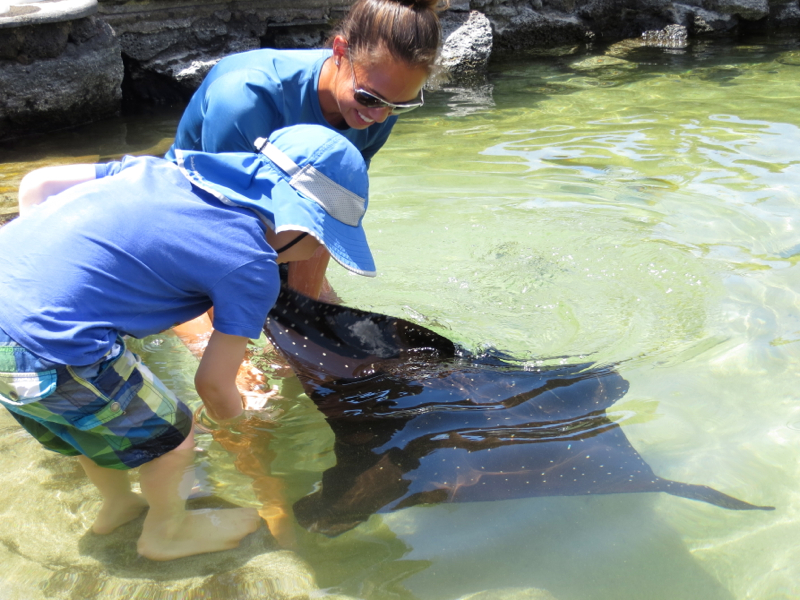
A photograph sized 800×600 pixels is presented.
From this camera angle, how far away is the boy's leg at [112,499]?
6.98ft

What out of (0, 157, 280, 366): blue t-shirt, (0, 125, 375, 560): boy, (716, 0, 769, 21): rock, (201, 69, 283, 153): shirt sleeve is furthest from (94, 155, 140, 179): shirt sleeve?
(716, 0, 769, 21): rock

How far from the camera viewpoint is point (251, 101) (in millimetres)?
2436

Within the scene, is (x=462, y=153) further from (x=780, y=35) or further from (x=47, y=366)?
(x=780, y=35)

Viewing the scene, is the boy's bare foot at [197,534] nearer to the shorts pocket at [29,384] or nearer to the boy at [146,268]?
the boy at [146,268]

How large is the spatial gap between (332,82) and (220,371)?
1208 mm

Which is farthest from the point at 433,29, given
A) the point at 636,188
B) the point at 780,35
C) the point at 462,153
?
the point at 780,35

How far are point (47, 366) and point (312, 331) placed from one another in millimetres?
1076

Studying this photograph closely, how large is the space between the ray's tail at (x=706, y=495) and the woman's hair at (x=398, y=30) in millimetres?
1540

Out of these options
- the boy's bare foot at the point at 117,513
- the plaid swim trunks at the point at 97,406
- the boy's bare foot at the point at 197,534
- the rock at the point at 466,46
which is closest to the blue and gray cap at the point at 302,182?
the plaid swim trunks at the point at 97,406

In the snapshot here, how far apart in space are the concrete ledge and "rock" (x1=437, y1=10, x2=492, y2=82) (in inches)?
155

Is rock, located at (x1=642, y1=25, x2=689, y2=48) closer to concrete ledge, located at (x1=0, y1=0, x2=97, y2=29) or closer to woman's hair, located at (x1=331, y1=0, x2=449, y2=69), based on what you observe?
concrete ledge, located at (x1=0, y1=0, x2=97, y2=29)

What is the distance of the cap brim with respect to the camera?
174cm

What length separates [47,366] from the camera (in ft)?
5.50

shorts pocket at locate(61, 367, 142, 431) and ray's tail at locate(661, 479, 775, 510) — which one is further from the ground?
shorts pocket at locate(61, 367, 142, 431)
